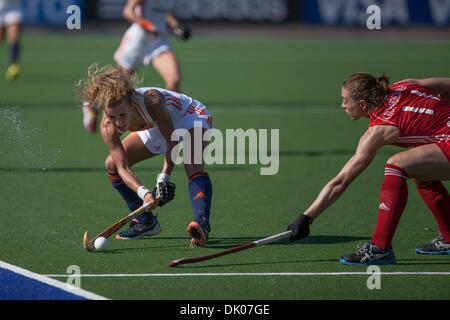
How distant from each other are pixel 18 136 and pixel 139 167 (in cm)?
217

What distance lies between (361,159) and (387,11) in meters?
19.7

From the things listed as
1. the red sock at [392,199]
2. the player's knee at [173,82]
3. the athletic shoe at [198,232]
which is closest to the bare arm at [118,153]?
the athletic shoe at [198,232]

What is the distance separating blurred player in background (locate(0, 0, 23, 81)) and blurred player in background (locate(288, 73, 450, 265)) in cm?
1006

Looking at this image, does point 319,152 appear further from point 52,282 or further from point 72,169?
point 52,282

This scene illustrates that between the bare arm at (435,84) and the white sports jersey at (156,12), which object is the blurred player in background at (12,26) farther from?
the bare arm at (435,84)

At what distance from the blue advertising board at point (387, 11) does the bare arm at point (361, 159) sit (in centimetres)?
1930

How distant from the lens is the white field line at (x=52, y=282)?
4.21 m

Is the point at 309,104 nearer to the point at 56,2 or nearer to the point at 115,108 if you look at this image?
the point at 115,108

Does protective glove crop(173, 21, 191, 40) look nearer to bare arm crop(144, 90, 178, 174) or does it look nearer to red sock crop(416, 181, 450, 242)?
bare arm crop(144, 90, 178, 174)

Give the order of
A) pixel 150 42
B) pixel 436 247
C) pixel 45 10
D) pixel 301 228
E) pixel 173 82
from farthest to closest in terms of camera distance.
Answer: pixel 45 10 → pixel 150 42 → pixel 173 82 → pixel 436 247 → pixel 301 228

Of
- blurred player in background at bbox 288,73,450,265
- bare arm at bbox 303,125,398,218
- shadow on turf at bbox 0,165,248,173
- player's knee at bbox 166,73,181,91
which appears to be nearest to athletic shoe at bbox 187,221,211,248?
blurred player in background at bbox 288,73,450,265

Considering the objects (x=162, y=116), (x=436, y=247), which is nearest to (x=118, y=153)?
(x=162, y=116)

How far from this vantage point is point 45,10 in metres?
22.8

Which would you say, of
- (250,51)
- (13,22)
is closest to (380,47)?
(250,51)
